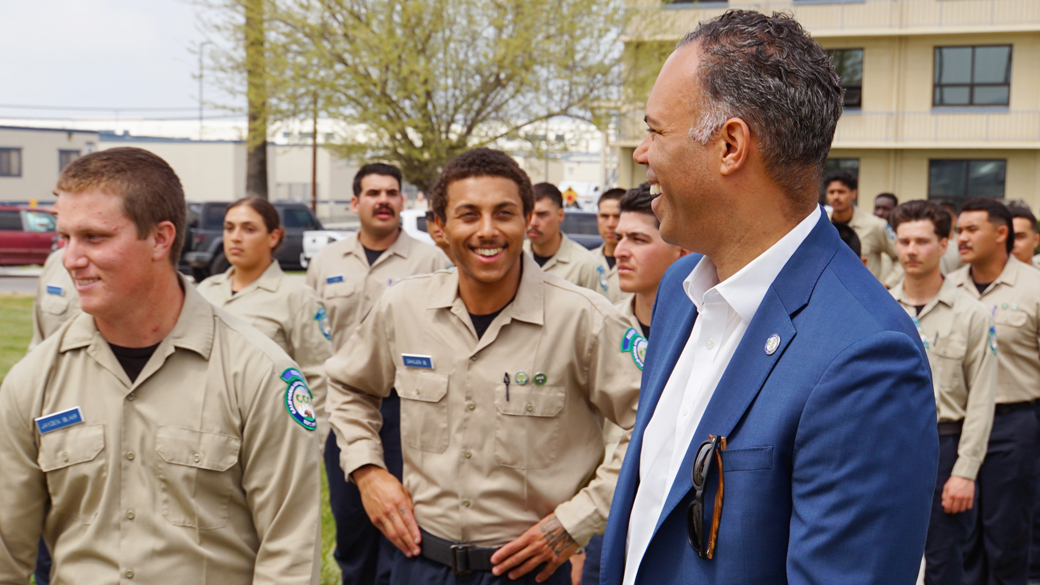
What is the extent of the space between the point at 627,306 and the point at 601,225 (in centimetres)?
362

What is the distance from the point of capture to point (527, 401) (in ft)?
10.4

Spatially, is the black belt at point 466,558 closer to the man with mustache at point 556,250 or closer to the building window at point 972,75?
the man with mustache at point 556,250

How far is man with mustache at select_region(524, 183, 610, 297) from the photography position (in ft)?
25.1

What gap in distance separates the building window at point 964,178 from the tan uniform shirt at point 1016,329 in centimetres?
2482

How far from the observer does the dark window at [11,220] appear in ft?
79.5

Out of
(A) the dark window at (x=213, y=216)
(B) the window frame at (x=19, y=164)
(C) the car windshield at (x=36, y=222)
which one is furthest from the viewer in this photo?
(B) the window frame at (x=19, y=164)

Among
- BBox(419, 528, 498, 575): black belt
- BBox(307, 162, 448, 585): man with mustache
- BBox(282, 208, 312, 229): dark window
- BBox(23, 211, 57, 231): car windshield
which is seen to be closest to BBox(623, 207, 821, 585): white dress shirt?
BBox(419, 528, 498, 575): black belt

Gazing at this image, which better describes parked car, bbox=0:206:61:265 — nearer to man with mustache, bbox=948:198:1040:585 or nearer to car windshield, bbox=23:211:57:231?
car windshield, bbox=23:211:57:231

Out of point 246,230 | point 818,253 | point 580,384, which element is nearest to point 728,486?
point 818,253

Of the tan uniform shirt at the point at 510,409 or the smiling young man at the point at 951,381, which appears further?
the smiling young man at the point at 951,381

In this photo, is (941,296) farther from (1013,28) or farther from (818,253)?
(1013,28)

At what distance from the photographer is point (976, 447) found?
16.5 ft

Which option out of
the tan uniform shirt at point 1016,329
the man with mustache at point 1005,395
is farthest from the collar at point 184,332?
the tan uniform shirt at point 1016,329

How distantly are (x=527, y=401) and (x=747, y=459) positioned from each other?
1660mm
